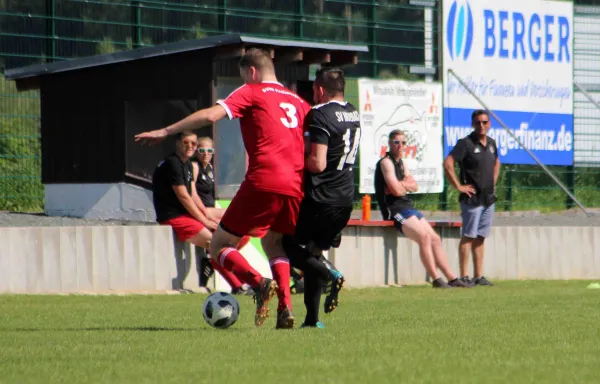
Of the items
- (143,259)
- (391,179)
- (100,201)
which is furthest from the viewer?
(100,201)

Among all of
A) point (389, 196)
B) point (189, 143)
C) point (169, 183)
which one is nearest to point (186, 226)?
point (169, 183)

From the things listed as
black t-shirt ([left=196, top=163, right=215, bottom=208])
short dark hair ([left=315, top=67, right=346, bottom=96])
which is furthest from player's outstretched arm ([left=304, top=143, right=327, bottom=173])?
black t-shirt ([left=196, top=163, right=215, bottom=208])

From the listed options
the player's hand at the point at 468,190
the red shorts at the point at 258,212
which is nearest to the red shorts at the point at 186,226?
the player's hand at the point at 468,190

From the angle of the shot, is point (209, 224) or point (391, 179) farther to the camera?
point (391, 179)

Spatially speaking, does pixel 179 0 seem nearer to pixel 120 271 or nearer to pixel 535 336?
pixel 120 271

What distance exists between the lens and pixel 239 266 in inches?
364

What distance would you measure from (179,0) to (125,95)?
2.37m

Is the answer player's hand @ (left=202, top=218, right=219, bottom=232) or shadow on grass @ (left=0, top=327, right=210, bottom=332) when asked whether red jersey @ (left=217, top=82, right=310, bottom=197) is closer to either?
shadow on grass @ (left=0, top=327, right=210, bottom=332)

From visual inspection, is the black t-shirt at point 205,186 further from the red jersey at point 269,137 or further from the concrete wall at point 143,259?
the red jersey at point 269,137

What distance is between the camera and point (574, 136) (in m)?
22.1

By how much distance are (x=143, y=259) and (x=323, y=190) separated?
536cm

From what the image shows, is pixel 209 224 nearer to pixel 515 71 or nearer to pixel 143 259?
pixel 143 259

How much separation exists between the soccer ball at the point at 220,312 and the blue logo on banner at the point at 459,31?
1200 cm

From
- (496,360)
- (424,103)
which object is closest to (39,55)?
(424,103)
